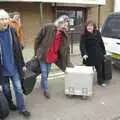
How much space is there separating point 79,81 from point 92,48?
1347 millimetres

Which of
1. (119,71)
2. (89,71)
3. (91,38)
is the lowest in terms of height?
(119,71)

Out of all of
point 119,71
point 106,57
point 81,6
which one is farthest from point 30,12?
point 106,57

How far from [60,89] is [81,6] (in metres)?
11.7

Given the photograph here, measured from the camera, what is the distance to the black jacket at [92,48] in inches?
300

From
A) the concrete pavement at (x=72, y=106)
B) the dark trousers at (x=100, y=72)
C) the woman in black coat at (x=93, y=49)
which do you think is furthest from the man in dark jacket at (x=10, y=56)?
the dark trousers at (x=100, y=72)

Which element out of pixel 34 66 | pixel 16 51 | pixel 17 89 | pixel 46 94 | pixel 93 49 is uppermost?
pixel 16 51

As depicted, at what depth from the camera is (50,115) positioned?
593cm

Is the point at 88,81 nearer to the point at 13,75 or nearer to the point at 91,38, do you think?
the point at 91,38

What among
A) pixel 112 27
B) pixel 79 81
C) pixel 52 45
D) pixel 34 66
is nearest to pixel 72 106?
pixel 79 81

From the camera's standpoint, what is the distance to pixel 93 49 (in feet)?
25.4

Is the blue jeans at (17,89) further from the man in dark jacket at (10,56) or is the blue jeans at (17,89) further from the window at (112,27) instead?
the window at (112,27)

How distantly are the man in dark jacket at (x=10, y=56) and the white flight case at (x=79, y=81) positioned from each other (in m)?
1.42

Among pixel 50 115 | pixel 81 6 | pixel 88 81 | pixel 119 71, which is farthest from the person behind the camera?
pixel 81 6

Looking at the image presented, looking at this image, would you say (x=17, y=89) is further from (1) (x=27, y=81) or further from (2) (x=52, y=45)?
(2) (x=52, y=45)
